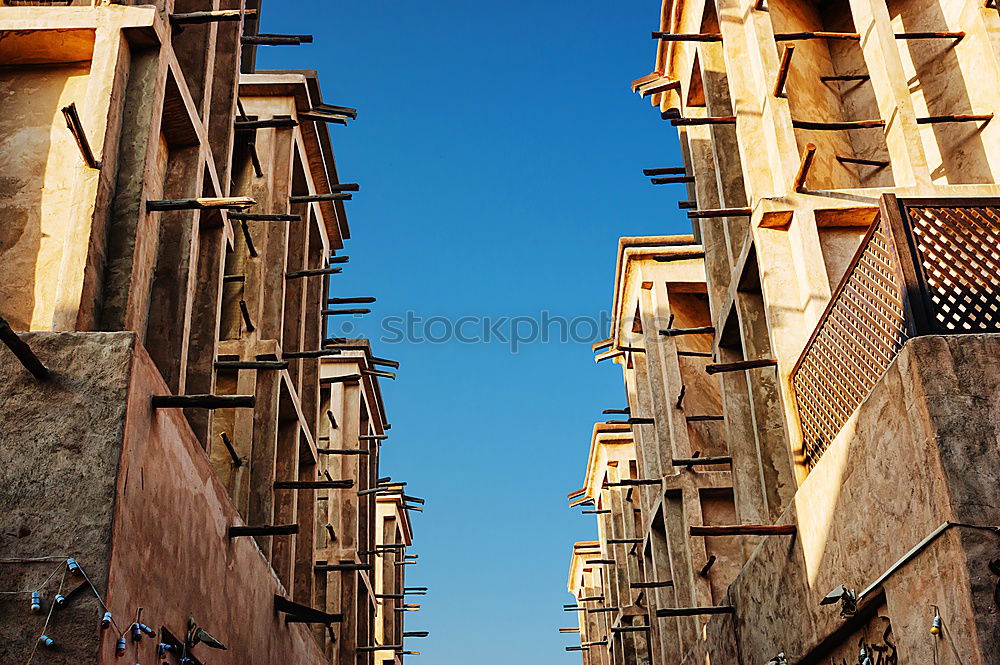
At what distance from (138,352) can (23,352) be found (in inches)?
30.0

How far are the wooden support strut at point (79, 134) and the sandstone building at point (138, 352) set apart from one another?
0.02 metres

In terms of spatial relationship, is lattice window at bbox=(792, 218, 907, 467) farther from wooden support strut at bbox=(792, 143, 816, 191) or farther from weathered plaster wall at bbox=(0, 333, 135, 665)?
weathered plaster wall at bbox=(0, 333, 135, 665)

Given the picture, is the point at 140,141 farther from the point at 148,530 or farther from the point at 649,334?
the point at 649,334

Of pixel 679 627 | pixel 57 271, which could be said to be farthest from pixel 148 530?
pixel 679 627

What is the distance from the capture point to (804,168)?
10992 millimetres

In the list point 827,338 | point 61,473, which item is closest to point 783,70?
point 827,338

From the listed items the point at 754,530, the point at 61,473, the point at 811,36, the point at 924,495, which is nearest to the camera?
the point at 924,495

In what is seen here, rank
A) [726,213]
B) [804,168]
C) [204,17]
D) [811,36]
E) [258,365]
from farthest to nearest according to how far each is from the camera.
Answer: [811,36]
[726,213]
[258,365]
[804,168]
[204,17]

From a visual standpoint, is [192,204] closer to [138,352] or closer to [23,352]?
[138,352]

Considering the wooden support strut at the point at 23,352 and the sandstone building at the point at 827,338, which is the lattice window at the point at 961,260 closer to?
the sandstone building at the point at 827,338

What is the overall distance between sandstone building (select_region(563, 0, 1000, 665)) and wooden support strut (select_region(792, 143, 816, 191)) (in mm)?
46

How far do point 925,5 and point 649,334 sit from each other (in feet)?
27.8

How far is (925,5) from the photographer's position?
43.7 ft

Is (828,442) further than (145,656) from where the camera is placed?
Yes
